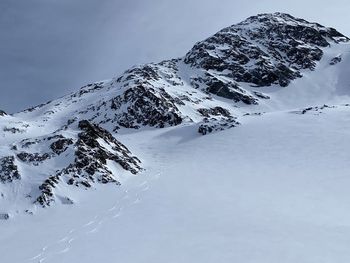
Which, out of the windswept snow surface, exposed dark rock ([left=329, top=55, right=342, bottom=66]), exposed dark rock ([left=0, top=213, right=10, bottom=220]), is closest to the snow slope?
the windswept snow surface

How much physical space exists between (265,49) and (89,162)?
94.3 m

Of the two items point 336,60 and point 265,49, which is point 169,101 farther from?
point 336,60

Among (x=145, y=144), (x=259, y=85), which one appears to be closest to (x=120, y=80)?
(x=259, y=85)

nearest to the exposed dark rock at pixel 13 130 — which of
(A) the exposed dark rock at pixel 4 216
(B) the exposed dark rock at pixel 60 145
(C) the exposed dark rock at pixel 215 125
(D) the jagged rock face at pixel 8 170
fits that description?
(C) the exposed dark rock at pixel 215 125

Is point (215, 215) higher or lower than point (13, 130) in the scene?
lower

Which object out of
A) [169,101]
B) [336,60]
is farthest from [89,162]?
[336,60]

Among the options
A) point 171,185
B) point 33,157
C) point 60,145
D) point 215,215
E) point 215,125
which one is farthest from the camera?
point 215,125

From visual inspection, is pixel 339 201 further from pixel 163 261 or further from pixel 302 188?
pixel 163 261

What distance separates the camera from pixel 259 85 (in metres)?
105

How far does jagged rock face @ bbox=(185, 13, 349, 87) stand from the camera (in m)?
109

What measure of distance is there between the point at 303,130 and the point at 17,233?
35326mm

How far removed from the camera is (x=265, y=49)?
121312 mm

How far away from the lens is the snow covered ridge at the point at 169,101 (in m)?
33.6

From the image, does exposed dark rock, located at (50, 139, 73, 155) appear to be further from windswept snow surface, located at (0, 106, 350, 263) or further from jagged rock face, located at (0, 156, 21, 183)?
windswept snow surface, located at (0, 106, 350, 263)
